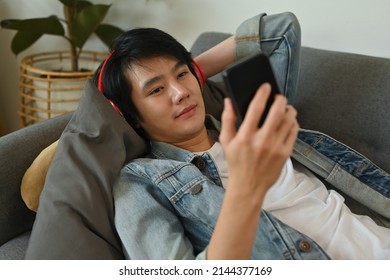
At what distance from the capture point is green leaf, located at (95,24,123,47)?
66.8 inches

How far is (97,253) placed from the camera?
2.36 feet

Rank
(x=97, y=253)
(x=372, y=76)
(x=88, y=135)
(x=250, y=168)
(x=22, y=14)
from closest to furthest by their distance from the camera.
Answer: (x=250, y=168)
(x=97, y=253)
(x=88, y=135)
(x=372, y=76)
(x=22, y=14)

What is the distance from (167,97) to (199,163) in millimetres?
167

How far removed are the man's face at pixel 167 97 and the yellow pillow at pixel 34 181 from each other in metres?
0.25

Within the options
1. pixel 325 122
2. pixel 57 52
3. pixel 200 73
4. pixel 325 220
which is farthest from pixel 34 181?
pixel 57 52

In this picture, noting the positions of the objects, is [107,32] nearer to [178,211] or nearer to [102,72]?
[102,72]

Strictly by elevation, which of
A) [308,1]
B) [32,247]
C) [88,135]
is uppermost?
[308,1]

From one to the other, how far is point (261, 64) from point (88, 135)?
44 centimetres

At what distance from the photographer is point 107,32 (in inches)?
67.1

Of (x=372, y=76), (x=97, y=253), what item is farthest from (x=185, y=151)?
(x=372, y=76)

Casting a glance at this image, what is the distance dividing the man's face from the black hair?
2 centimetres

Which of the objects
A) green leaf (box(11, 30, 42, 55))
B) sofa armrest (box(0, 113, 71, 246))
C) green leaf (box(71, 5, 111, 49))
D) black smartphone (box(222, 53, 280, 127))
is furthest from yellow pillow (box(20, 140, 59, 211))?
green leaf (box(11, 30, 42, 55))

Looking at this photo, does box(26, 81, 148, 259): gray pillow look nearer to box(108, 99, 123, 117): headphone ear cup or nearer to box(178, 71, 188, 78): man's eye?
box(108, 99, 123, 117): headphone ear cup

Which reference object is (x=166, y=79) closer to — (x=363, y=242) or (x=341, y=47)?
(x=363, y=242)
